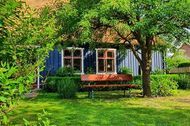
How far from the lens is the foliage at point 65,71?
78.0 ft

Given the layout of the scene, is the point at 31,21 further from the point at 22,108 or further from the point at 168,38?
the point at 168,38

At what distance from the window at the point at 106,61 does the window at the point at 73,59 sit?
4.63 ft

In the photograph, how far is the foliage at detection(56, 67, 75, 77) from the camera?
23781 mm

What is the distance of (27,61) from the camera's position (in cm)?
401

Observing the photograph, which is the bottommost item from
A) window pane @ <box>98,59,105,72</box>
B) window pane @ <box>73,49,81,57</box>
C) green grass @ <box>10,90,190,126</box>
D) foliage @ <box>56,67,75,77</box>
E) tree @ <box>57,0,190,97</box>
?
green grass @ <box>10,90,190,126</box>

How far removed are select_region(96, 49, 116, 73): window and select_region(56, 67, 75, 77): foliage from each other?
3.07 metres

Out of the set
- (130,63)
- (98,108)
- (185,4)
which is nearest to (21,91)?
(98,108)

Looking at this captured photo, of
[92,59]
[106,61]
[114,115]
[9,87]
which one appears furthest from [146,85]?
[9,87]

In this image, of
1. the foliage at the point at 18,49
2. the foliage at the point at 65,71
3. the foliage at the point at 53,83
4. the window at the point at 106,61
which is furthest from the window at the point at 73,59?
the foliage at the point at 18,49

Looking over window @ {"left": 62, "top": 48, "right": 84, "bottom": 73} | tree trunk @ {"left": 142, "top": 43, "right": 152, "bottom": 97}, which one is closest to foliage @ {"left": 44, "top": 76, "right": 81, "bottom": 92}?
window @ {"left": 62, "top": 48, "right": 84, "bottom": 73}

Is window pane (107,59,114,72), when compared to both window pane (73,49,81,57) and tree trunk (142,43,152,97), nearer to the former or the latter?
window pane (73,49,81,57)

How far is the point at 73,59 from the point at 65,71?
6.60ft

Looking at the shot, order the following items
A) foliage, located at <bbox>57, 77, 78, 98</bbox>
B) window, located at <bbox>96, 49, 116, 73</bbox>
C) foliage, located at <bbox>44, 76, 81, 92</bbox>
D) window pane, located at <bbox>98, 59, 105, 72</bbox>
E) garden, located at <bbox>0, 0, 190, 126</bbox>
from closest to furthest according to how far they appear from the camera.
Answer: garden, located at <bbox>0, 0, 190, 126</bbox>, foliage, located at <bbox>57, 77, 78, 98</bbox>, foliage, located at <bbox>44, 76, 81, 92</bbox>, window, located at <bbox>96, 49, 116, 73</bbox>, window pane, located at <bbox>98, 59, 105, 72</bbox>

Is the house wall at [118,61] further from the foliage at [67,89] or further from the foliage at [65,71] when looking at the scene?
the foliage at [67,89]
